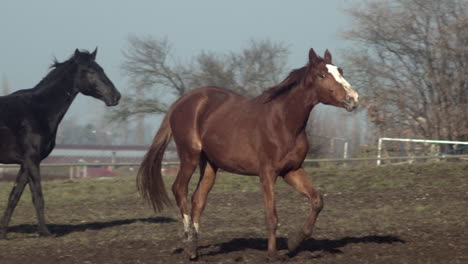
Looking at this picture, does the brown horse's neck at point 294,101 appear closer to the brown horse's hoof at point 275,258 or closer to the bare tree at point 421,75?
the brown horse's hoof at point 275,258

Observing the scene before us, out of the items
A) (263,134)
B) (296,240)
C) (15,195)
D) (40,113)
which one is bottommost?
(296,240)

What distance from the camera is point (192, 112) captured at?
7770mm

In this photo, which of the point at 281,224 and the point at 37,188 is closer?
the point at 37,188

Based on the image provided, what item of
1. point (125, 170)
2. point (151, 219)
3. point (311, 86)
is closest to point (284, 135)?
point (311, 86)

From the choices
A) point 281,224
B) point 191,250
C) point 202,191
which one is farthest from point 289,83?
point 281,224

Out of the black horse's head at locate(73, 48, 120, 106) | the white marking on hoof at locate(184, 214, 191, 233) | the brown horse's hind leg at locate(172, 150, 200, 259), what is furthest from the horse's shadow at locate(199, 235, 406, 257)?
the black horse's head at locate(73, 48, 120, 106)

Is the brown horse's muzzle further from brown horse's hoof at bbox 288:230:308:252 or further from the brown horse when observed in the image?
brown horse's hoof at bbox 288:230:308:252

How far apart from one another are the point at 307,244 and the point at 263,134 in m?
1.60

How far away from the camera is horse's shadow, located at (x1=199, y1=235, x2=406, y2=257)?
7.56 meters

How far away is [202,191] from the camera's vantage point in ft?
25.0

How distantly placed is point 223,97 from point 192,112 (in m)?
0.37

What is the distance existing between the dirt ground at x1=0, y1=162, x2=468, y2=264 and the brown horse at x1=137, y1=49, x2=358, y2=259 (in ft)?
1.80

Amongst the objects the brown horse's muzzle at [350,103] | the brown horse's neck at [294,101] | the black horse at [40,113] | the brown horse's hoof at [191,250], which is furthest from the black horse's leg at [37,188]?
the brown horse's muzzle at [350,103]

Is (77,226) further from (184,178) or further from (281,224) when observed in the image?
(184,178)
